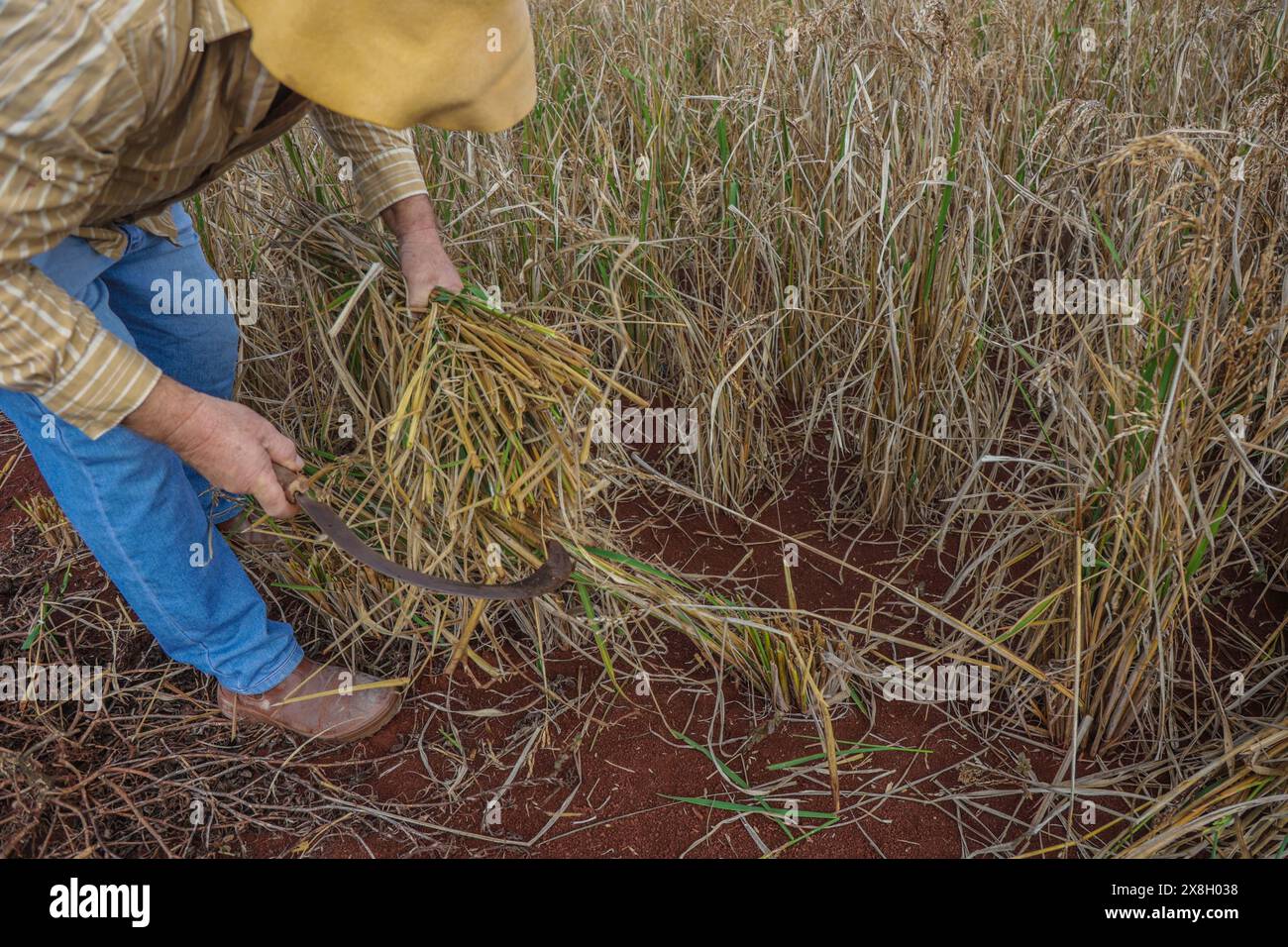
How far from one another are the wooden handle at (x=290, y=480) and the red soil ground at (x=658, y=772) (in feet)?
1.54

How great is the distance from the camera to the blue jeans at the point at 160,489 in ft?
3.76

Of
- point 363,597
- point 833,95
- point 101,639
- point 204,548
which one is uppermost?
point 833,95

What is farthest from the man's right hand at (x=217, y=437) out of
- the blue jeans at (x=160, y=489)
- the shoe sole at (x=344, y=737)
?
the shoe sole at (x=344, y=737)

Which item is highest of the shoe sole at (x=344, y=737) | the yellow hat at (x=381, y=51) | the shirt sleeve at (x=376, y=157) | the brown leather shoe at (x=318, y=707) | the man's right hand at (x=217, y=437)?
the yellow hat at (x=381, y=51)

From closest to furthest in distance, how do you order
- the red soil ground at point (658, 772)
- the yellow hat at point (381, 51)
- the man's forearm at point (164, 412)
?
the yellow hat at point (381, 51)
the man's forearm at point (164, 412)
the red soil ground at point (658, 772)

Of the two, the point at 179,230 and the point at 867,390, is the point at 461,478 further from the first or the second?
the point at 867,390

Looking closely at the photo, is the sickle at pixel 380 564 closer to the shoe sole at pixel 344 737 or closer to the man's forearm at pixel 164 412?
the man's forearm at pixel 164 412

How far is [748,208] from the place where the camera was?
6.01 ft

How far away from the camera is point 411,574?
1140 mm

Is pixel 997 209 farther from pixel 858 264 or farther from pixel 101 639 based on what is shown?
Result: pixel 101 639

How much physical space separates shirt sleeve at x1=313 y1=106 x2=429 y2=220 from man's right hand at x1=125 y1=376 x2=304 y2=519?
41 centimetres

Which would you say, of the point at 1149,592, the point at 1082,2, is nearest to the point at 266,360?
the point at 1149,592

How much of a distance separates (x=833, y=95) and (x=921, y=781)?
131 cm

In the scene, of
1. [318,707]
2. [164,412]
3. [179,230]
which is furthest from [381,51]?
[318,707]
